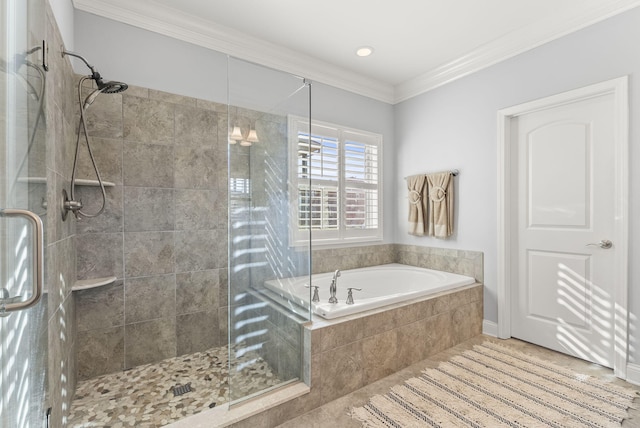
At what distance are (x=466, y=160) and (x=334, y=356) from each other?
2323mm

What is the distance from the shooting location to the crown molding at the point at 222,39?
7.19ft

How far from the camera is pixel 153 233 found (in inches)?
90.9

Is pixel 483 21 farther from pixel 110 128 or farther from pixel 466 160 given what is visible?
pixel 110 128

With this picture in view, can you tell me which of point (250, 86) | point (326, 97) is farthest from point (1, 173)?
point (326, 97)

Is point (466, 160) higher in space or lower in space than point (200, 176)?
higher

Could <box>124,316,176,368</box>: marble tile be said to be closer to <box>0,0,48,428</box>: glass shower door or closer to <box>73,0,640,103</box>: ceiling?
<box>0,0,48,428</box>: glass shower door

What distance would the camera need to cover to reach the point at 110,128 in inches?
84.4

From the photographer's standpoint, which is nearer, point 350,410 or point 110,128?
point 350,410

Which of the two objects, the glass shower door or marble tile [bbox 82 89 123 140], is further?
marble tile [bbox 82 89 123 140]

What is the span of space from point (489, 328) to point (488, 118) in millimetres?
1992

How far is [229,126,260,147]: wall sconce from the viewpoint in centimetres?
167

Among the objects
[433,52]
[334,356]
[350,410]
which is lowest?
[350,410]

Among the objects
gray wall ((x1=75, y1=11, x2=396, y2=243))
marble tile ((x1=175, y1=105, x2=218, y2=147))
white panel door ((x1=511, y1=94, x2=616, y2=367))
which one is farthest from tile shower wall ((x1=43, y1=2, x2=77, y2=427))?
white panel door ((x1=511, y1=94, x2=616, y2=367))

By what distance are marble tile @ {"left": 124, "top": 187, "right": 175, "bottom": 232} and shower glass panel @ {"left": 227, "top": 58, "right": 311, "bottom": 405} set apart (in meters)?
1.01
